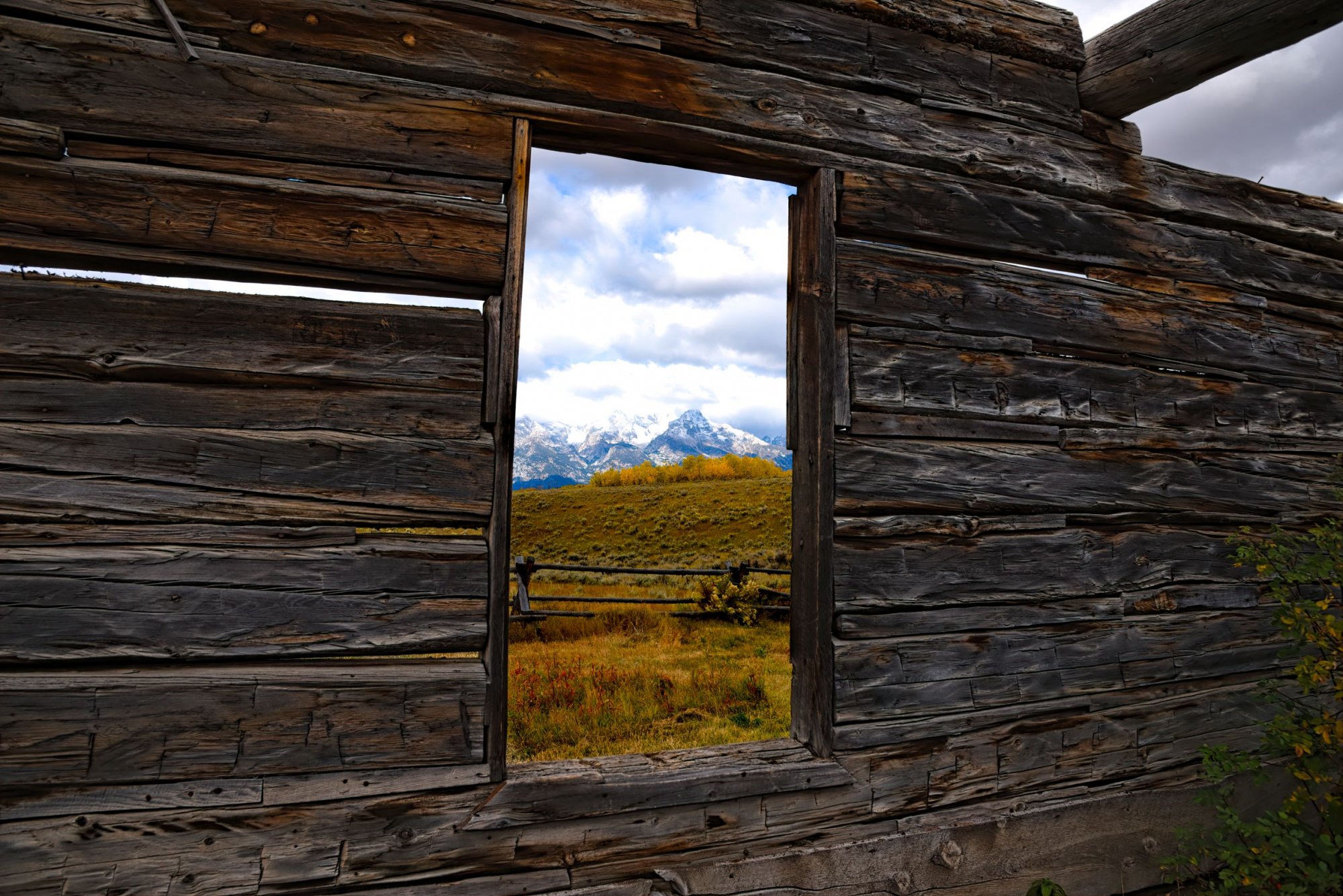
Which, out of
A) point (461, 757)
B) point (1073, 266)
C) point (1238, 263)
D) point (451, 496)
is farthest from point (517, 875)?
point (1238, 263)

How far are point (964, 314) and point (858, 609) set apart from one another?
1.37 metres

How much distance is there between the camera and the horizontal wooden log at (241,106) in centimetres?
218

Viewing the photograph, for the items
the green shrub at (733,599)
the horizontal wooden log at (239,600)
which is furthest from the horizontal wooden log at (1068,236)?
the green shrub at (733,599)

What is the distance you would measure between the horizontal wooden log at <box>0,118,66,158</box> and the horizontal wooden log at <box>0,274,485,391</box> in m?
0.37

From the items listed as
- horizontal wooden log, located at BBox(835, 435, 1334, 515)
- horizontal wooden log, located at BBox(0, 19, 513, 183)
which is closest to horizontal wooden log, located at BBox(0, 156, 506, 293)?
horizontal wooden log, located at BBox(0, 19, 513, 183)

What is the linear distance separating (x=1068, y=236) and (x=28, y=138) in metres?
3.97

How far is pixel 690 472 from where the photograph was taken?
38.8m

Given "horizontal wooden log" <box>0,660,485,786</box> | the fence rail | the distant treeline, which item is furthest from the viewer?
the distant treeline

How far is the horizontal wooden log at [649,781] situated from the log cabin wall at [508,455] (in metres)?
0.01

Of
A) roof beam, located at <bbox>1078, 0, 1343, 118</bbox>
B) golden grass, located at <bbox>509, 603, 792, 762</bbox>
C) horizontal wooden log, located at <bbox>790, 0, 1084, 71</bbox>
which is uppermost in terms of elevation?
horizontal wooden log, located at <bbox>790, 0, 1084, 71</bbox>

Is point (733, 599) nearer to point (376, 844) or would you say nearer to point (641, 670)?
point (641, 670)

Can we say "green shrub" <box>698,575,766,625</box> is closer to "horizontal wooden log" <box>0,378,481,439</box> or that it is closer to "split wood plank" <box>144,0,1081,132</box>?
"split wood plank" <box>144,0,1081,132</box>

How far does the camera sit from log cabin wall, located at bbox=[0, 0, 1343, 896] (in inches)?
84.3

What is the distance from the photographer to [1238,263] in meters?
3.75
